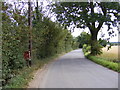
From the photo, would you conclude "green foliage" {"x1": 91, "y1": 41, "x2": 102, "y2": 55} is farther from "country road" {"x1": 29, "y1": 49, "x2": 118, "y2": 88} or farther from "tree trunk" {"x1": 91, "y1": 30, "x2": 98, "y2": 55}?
"country road" {"x1": 29, "y1": 49, "x2": 118, "y2": 88}

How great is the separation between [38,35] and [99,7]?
1154cm

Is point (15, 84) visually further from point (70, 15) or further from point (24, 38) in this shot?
point (70, 15)

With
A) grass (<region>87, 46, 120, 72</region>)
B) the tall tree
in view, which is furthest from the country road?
the tall tree

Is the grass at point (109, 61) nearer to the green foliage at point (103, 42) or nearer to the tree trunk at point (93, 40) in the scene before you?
the green foliage at point (103, 42)

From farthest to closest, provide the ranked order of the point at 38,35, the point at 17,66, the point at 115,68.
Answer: the point at 38,35, the point at 115,68, the point at 17,66

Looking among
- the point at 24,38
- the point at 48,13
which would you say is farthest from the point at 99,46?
the point at 24,38

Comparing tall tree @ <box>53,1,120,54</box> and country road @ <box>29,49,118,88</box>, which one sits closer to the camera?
country road @ <box>29,49,118,88</box>

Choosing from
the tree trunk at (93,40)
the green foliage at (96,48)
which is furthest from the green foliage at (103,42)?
the tree trunk at (93,40)

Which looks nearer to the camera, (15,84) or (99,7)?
(15,84)

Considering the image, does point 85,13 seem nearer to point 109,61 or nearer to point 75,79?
point 109,61

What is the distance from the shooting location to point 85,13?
21.4 metres

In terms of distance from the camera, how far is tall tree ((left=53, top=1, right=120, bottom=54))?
20.2 metres

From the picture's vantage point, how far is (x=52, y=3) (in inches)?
920

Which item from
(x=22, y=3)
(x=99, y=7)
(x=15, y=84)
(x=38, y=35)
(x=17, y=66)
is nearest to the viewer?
(x=15, y=84)
